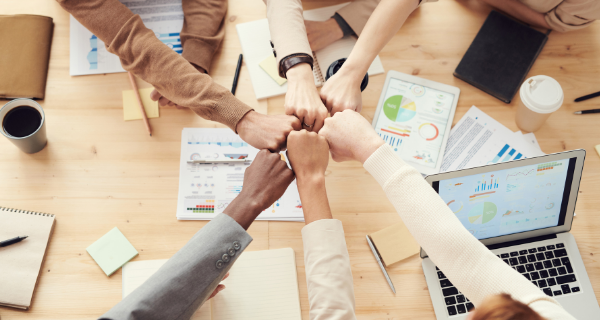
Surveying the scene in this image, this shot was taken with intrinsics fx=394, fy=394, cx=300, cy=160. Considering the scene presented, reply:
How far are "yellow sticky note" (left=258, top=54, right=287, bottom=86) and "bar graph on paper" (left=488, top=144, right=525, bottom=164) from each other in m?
0.64

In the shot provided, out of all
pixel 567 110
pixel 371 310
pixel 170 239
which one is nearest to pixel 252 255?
pixel 170 239

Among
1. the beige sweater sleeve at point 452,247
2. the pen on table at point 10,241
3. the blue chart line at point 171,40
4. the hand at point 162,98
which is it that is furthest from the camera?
the blue chart line at point 171,40

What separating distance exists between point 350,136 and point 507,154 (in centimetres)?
49

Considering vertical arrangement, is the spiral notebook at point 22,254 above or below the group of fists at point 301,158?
below

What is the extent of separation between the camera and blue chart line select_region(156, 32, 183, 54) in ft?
3.92

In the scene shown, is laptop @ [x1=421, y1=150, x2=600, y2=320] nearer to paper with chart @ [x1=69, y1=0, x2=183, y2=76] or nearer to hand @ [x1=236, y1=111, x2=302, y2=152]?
hand @ [x1=236, y1=111, x2=302, y2=152]

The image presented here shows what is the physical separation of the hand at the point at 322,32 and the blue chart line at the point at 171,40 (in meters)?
0.39

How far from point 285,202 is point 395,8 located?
0.59m

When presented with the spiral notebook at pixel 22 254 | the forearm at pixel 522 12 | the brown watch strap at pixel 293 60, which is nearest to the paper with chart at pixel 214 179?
the brown watch strap at pixel 293 60


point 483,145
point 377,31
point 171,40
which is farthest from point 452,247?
point 171,40

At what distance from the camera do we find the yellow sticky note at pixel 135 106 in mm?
1123

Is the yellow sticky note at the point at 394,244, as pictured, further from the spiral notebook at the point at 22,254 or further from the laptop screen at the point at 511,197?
the spiral notebook at the point at 22,254

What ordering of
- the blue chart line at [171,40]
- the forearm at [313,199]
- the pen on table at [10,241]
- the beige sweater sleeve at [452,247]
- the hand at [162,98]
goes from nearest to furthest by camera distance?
the beige sweater sleeve at [452,247]
the forearm at [313,199]
the pen on table at [10,241]
the hand at [162,98]
the blue chart line at [171,40]

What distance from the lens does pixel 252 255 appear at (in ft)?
3.25
